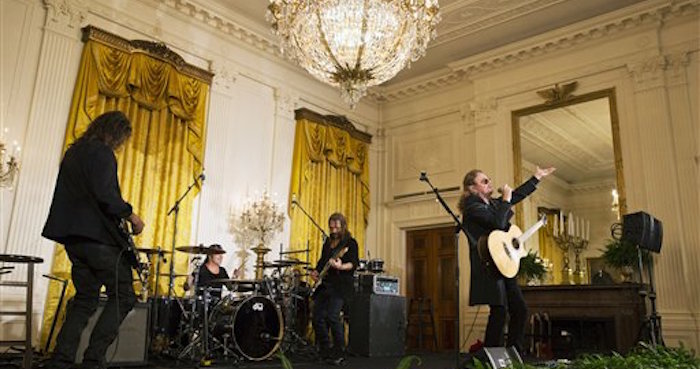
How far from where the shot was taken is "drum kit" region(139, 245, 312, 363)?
187 inches

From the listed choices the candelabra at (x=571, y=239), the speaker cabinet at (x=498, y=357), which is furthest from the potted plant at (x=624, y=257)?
the speaker cabinet at (x=498, y=357)

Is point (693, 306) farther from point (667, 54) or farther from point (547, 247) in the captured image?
point (667, 54)

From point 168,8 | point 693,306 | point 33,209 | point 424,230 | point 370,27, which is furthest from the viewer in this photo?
point 424,230

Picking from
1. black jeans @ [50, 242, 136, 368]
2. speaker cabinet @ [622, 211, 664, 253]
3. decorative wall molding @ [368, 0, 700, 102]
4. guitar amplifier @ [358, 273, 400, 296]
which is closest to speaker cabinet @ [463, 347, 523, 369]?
black jeans @ [50, 242, 136, 368]

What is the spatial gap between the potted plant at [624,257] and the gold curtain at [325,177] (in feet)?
12.5

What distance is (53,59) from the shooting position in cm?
581

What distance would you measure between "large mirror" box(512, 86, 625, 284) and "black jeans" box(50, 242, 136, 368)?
18.7 feet

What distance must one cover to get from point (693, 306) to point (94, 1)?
769cm

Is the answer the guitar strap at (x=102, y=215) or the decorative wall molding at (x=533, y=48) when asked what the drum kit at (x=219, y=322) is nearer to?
the guitar strap at (x=102, y=215)

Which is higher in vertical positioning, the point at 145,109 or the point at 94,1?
the point at 94,1

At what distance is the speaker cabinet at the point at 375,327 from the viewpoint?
5.94 m

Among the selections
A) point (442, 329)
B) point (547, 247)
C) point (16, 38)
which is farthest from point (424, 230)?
point (16, 38)

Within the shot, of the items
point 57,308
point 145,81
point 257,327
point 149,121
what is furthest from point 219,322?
point 145,81

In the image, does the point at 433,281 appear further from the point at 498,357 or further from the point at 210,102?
the point at 498,357
